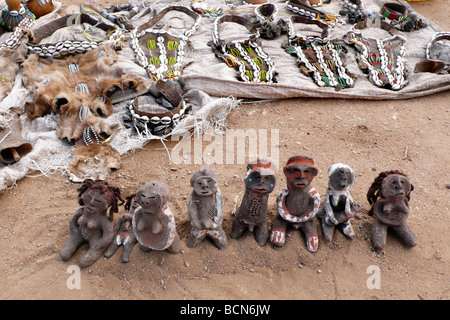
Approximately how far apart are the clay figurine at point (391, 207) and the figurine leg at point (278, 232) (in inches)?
25.0

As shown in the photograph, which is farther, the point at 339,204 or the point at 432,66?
the point at 432,66

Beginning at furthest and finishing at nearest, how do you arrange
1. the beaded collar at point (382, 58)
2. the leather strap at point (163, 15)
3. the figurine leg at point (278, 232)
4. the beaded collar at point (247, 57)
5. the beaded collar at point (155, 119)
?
the leather strap at point (163, 15), the beaded collar at point (382, 58), the beaded collar at point (247, 57), the beaded collar at point (155, 119), the figurine leg at point (278, 232)

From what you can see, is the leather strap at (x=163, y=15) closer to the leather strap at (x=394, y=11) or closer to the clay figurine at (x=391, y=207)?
the leather strap at (x=394, y=11)

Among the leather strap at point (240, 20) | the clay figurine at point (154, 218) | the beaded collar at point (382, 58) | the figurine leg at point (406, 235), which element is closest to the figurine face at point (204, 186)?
the clay figurine at point (154, 218)

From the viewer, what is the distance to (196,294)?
2.45 meters

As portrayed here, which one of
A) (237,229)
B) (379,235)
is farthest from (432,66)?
(237,229)

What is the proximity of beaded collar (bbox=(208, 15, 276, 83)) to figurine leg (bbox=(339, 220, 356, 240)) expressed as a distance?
223 cm

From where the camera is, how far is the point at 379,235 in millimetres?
2680

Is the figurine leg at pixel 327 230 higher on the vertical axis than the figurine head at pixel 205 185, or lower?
lower

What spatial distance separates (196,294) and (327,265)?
907mm

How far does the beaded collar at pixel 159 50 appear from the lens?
4.54 meters

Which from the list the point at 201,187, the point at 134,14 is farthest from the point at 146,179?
the point at 134,14

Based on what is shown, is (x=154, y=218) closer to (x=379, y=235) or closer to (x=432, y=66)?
(x=379, y=235)

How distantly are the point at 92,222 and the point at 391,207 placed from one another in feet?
6.60
